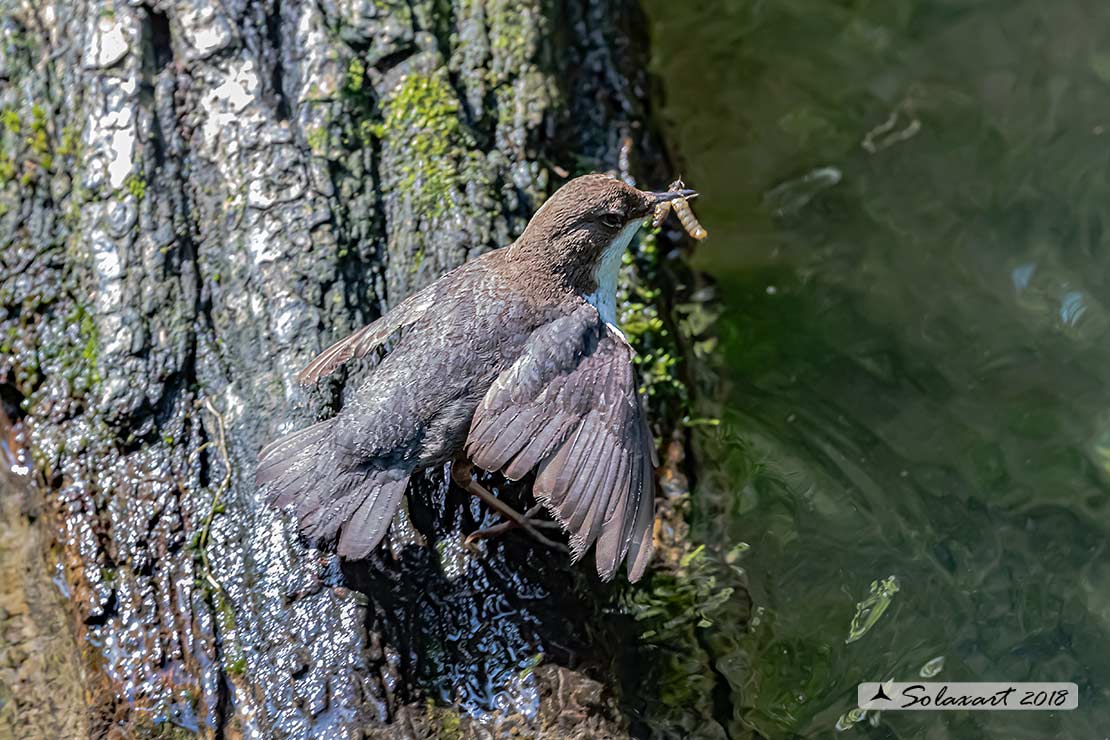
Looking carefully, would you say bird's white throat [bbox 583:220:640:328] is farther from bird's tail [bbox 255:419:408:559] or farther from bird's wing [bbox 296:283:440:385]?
bird's tail [bbox 255:419:408:559]

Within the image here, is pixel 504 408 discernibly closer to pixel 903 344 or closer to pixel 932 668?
pixel 932 668

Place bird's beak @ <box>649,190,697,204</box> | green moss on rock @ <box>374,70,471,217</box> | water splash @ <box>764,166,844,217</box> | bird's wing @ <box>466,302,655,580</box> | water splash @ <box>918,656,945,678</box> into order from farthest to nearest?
water splash @ <box>764,166,844,217</box> < green moss on rock @ <box>374,70,471,217</box> < bird's beak @ <box>649,190,697,204</box> < water splash @ <box>918,656,945,678</box> < bird's wing @ <box>466,302,655,580</box>

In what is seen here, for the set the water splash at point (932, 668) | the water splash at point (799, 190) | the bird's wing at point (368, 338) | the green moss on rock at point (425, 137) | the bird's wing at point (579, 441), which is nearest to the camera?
the bird's wing at point (579, 441)

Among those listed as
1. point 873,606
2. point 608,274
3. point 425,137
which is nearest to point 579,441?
point 608,274

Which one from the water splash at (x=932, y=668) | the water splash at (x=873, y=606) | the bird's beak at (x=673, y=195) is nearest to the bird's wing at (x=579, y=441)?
the bird's beak at (x=673, y=195)

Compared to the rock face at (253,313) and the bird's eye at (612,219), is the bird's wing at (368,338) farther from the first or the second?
the bird's eye at (612,219)

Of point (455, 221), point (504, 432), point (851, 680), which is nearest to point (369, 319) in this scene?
point (455, 221)

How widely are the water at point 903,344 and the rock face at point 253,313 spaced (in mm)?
842

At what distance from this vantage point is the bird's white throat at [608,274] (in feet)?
14.3

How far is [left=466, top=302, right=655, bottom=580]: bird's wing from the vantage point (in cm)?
359

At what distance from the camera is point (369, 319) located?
14.0 feet

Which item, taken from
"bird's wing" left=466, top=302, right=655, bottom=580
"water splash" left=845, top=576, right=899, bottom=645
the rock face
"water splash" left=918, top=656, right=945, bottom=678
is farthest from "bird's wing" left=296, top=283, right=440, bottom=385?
"water splash" left=918, top=656, right=945, bottom=678

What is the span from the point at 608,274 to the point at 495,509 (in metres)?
1.17

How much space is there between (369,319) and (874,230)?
3.09 metres
